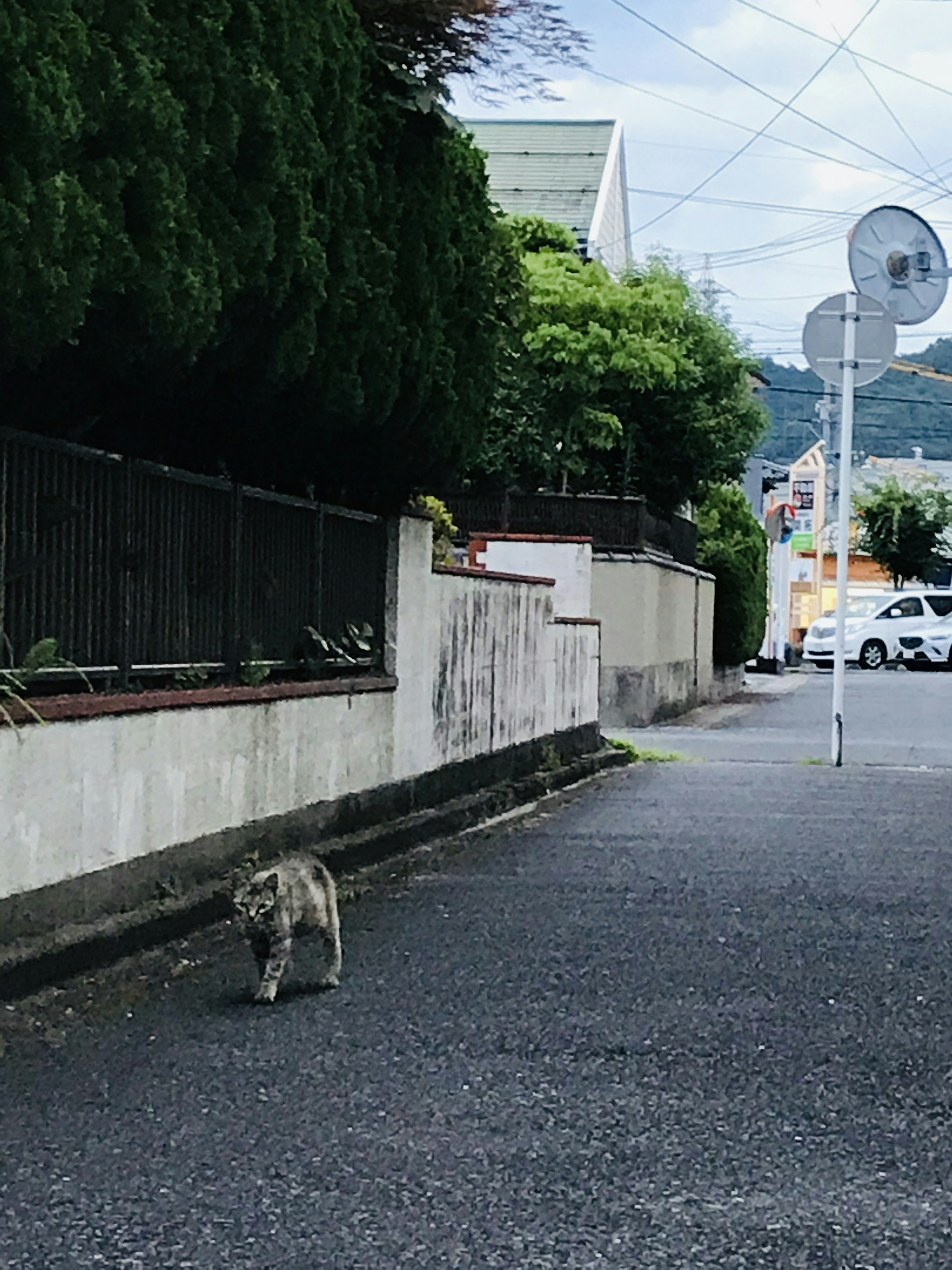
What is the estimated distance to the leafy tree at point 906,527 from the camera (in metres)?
72.1

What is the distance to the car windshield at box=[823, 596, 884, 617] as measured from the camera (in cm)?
5272

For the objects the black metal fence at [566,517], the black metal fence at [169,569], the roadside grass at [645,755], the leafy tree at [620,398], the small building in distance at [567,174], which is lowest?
the roadside grass at [645,755]

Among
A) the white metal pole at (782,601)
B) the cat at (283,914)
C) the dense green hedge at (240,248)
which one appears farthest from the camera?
the white metal pole at (782,601)

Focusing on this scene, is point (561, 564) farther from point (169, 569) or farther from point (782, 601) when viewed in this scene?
point (782, 601)

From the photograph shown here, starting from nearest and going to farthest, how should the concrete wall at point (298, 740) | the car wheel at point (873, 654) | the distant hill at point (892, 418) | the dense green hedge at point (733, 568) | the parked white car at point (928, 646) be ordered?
1. the concrete wall at point (298, 740)
2. the dense green hedge at point (733, 568)
3. the parked white car at point (928, 646)
4. the car wheel at point (873, 654)
5. the distant hill at point (892, 418)

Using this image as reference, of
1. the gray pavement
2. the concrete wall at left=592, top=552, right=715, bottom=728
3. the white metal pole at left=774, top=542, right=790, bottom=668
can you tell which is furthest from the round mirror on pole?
the white metal pole at left=774, top=542, right=790, bottom=668

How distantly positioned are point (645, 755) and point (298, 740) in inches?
394

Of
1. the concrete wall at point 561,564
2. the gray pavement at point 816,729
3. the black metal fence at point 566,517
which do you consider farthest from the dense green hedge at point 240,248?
the black metal fence at point 566,517

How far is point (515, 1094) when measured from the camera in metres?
5.60

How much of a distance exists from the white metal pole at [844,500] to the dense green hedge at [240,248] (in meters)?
7.06

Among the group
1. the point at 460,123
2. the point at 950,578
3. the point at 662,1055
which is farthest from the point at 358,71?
the point at 950,578

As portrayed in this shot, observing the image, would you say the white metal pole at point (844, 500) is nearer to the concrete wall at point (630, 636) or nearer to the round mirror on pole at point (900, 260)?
the round mirror on pole at point (900, 260)

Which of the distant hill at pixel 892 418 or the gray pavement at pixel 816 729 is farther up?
the distant hill at pixel 892 418

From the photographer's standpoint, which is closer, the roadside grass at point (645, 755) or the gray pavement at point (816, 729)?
the roadside grass at point (645, 755)
